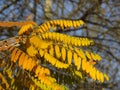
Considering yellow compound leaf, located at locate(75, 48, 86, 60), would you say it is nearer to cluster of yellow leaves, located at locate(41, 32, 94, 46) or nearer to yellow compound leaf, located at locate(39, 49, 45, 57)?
cluster of yellow leaves, located at locate(41, 32, 94, 46)

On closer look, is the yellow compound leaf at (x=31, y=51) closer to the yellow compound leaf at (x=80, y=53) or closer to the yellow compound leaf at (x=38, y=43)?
the yellow compound leaf at (x=38, y=43)

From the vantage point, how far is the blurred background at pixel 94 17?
30.1 feet

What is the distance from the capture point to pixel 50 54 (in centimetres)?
163

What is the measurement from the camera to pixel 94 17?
10.4 meters

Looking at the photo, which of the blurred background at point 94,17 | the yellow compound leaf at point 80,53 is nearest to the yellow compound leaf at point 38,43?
the yellow compound leaf at point 80,53

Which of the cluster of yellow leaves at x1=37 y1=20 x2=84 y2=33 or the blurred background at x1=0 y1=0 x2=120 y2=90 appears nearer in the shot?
the cluster of yellow leaves at x1=37 y1=20 x2=84 y2=33

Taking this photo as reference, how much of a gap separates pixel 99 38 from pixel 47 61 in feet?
28.9

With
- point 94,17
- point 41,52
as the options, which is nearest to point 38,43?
point 41,52

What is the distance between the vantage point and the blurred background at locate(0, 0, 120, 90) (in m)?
9.16

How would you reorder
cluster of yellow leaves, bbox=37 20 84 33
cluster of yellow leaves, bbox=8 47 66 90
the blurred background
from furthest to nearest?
the blurred background → cluster of yellow leaves, bbox=37 20 84 33 → cluster of yellow leaves, bbox=8 47 66 90

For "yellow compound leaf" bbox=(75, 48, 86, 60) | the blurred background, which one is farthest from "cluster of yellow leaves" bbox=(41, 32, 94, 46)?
the blurred background

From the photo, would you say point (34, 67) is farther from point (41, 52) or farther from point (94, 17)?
point (94, 17)

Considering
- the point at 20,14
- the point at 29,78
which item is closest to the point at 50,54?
the point at 29,78

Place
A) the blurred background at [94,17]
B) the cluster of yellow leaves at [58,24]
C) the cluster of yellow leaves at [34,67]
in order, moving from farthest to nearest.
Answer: the blurred background at [94,17], the cluster of yellow leaves at [58,24], the cluster of yellow leaves at [34,67]
